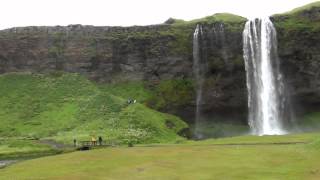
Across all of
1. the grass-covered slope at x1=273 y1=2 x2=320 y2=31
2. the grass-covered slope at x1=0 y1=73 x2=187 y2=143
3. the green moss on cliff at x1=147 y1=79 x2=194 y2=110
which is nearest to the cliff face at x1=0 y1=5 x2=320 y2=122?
the grass-covered slope at x1=273 y1=2 x2=320 y2=31

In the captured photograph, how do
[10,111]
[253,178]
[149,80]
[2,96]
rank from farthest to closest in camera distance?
1. [149,80]
2. [2,96]
3. [10,111]
4. [253,178]

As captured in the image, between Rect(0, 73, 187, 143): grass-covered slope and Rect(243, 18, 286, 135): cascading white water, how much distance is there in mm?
14273

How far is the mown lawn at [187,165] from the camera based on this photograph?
1315 inches

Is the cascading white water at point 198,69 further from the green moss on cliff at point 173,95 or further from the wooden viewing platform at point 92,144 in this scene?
the wooden viewing platform at point 92,144

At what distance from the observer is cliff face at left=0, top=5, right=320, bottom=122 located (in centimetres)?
9144

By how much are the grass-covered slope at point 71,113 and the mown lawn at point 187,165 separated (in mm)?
23112

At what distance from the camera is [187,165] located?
37250 mm

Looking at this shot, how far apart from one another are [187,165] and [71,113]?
50.2 meters

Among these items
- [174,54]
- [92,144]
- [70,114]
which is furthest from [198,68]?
[92,144]

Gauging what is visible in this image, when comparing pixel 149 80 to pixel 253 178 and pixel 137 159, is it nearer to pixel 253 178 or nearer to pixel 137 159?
pixel 137 159

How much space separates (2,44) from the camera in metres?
105

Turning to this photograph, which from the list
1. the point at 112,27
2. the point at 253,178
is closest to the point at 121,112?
the point at 112,27

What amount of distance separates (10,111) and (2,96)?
691 centimetres

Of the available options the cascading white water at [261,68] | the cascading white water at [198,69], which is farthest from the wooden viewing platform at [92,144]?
the cascading white water at [261,68]
